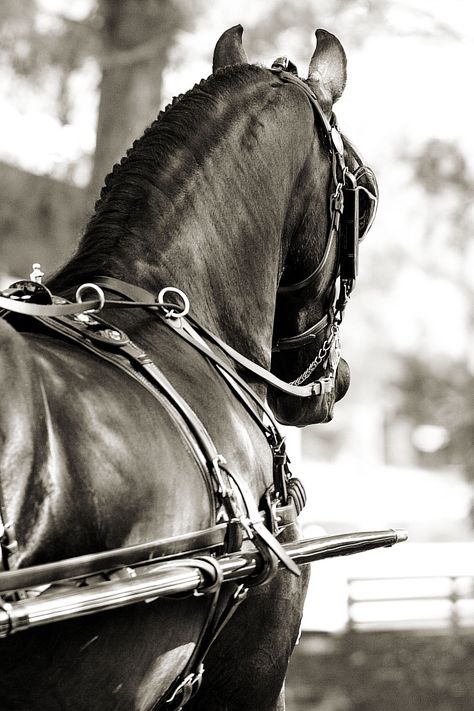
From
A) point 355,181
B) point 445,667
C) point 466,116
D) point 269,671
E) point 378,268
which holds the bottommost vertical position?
point 445,667

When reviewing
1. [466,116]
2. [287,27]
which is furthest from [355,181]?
[466,116]

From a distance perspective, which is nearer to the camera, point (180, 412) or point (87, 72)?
point (180, 412)

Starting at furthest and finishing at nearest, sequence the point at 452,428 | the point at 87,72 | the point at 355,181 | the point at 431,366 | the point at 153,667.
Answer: the point at 431,366
the point at 452,428
the point at 87,72
the point at 355,181
the point at 153,667

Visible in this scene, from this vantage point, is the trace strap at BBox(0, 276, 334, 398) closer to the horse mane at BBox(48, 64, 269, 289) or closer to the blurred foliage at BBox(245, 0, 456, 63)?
the horse mane at BBox(48, 64, 269, 289)

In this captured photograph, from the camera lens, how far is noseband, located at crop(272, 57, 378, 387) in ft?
9.53

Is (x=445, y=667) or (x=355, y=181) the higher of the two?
(x=355, y=181)

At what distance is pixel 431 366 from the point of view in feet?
51.6

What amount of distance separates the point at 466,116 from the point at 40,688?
809 centimetres

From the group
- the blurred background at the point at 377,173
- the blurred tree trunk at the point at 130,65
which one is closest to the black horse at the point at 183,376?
the blurred background at the point at 377,173

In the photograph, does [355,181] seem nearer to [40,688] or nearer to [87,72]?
[40,688]

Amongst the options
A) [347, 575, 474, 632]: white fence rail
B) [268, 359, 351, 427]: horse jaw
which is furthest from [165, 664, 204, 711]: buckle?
[347, 575, 474, 632]: white fence rail

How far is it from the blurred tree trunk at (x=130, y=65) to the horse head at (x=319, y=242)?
4285mm

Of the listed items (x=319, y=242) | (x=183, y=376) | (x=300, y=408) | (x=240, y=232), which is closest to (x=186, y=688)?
(x=183, y=376)

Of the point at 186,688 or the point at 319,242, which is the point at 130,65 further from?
the point at 186,688
